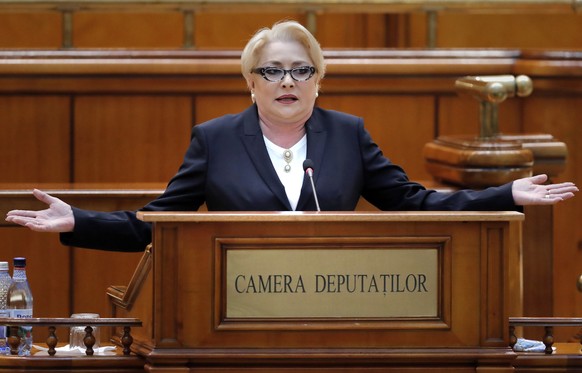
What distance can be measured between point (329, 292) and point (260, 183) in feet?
1.46

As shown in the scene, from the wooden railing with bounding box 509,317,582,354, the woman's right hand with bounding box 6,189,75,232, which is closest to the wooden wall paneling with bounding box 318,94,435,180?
the wooden railing with bounding box 509,317,582,354

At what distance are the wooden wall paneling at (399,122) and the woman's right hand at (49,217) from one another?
7.02ft

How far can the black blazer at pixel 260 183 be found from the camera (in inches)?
127

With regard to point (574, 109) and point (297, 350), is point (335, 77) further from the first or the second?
point (297, 350)

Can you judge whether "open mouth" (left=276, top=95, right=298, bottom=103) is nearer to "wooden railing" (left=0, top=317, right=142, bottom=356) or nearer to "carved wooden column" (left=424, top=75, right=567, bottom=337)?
"wooden railing" (left=0, top=317, right=142, bottom=356)

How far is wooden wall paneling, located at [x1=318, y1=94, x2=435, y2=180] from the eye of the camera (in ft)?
16.9

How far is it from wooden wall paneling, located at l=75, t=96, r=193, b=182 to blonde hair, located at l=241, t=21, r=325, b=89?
5.85ft

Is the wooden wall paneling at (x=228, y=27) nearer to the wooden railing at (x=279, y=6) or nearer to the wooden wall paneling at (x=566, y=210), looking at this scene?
the wooden railing at (x=279, y=6)

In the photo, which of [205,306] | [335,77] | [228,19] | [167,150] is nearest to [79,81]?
[167,150]

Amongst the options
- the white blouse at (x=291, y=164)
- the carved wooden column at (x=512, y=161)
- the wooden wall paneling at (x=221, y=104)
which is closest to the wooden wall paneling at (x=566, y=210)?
the carved wooden column at (x=512, y=161)

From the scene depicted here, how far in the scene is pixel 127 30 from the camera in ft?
20.2

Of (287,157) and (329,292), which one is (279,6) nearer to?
(287,157)

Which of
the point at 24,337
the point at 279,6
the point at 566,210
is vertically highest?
the point at 279,6

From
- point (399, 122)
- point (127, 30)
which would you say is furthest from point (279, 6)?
point (127, 30)
